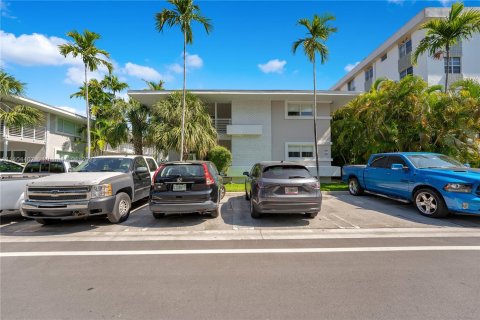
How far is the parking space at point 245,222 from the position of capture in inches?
239

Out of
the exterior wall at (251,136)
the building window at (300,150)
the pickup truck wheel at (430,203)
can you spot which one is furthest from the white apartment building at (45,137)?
the pickup truck wheel at (430,203)

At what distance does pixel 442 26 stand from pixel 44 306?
1892cm

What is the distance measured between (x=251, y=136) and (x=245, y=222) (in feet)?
34.5

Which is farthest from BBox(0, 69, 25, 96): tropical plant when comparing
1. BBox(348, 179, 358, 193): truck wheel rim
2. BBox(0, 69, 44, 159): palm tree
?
BBox(348, 179, 358, 193): truck wheel rim

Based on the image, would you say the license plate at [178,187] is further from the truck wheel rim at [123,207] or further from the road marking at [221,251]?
the road marking at [221,251]

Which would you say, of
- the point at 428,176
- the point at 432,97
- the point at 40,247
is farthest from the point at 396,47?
the point at 40,247

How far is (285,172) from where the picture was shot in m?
6.43

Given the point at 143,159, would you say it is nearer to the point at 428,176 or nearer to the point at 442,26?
the point at 428,176

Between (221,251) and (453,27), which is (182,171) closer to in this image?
(221,251)

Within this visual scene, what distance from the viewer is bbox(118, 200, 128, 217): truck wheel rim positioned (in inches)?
258

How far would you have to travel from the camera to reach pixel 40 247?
15.8ft

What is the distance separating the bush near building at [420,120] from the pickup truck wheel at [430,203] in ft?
22.4

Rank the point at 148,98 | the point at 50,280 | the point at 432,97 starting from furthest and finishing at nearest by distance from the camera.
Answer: the point at 148,98
the point at 432,97
the point at 50,280

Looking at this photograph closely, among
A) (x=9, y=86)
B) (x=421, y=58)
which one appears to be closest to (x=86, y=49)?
(x=9, y=86)
